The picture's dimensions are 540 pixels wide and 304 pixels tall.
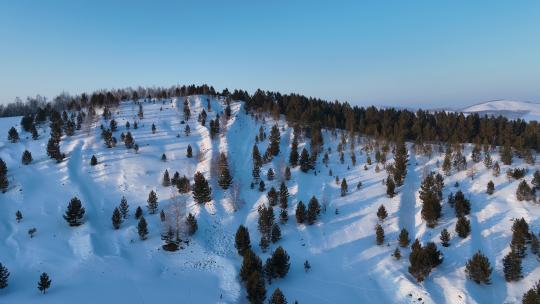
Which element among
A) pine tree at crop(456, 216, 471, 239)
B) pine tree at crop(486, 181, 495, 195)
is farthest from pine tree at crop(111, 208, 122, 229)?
pine tree at crop(486, 181, 495, 195)

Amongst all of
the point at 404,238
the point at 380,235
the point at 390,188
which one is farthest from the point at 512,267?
the point at 390,188

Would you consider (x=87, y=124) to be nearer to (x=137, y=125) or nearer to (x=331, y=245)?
(x=137, y=125)

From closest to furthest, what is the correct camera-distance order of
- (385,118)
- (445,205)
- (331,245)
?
1. (331,245)
2. (445,205)
3. (385,118)

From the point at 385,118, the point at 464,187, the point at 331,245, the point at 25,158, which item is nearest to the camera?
the point at 331,245

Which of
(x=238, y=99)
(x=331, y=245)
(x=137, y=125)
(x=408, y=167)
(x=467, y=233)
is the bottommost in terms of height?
(x=331, y=245)

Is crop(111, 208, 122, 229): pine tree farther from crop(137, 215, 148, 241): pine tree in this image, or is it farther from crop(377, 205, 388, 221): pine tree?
crop(377, 205, 388, 221): pine tree

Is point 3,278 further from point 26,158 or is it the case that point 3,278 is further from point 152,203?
point 26,158

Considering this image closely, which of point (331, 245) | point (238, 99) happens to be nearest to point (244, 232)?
point (331, 245)
